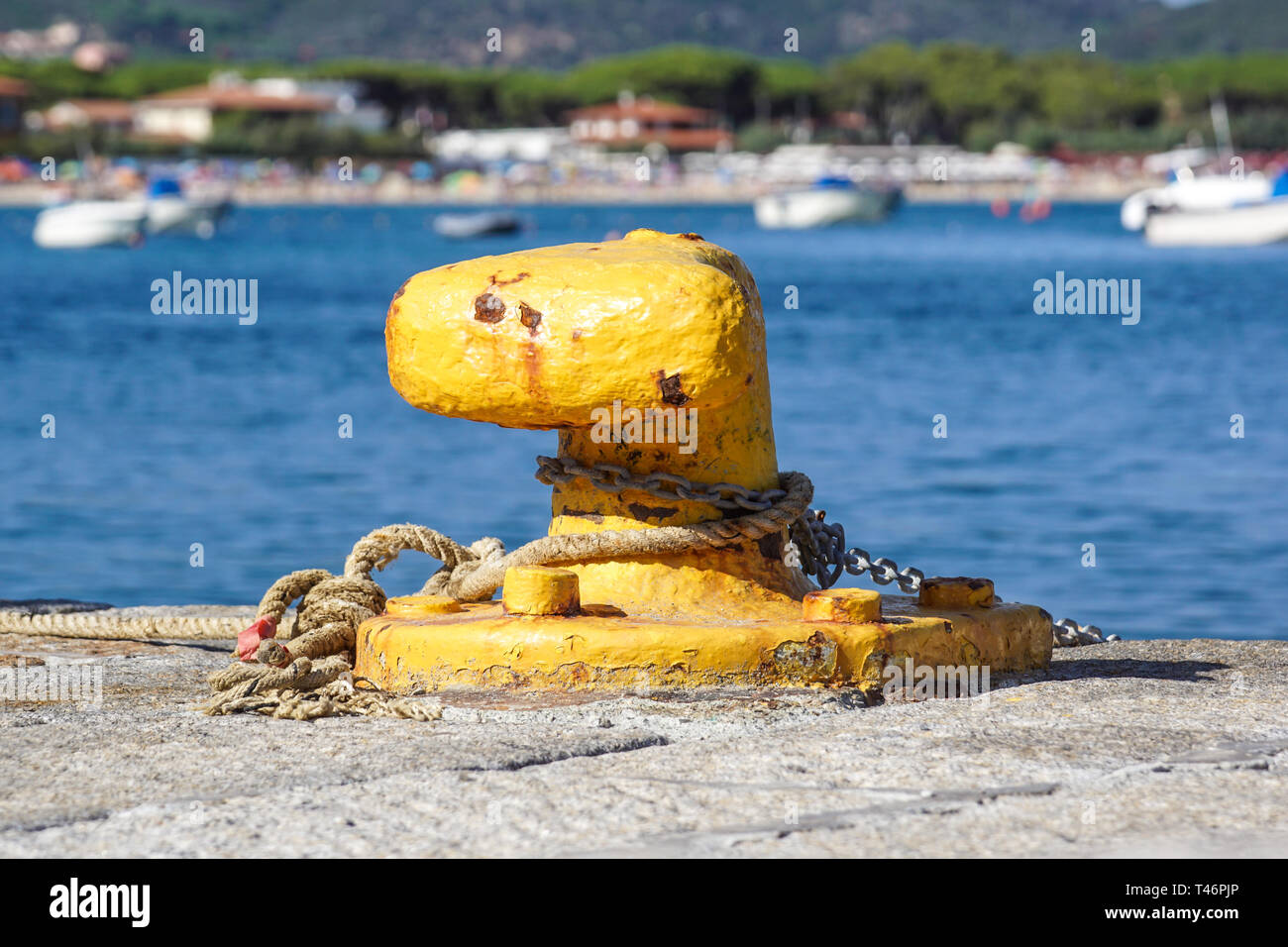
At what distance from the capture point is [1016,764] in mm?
3139

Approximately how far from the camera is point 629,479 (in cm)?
405

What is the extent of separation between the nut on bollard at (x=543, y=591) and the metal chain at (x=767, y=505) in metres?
0.24

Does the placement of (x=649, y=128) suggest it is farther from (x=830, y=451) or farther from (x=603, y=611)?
(x=603, y=611)

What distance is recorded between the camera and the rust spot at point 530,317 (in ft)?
12.6

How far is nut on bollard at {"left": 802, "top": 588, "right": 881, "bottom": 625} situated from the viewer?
13.0 ft

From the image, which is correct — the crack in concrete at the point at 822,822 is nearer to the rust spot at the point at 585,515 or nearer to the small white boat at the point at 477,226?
the rust spot at the point at 585,515

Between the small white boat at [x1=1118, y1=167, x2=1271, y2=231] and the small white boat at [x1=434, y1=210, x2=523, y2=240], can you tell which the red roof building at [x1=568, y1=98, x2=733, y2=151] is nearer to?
the small white boat at [x1=434, y1=210, x2=523, y2=240]

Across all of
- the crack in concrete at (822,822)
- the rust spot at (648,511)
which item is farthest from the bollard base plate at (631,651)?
the crack in concrete at (822,822)

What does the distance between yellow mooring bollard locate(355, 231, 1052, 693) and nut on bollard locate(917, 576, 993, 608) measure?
109 mm

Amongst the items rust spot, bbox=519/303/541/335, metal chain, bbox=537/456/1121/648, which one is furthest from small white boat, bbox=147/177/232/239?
rust spot, bbox=519/303/541/335
